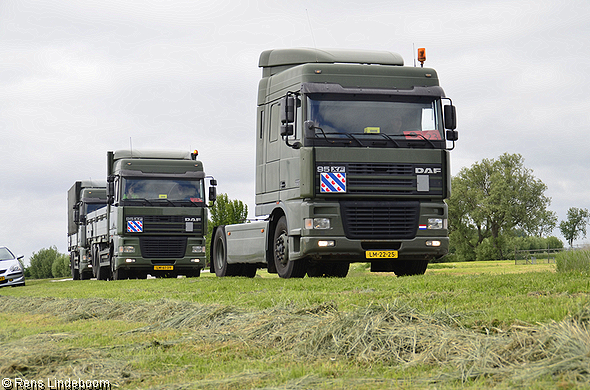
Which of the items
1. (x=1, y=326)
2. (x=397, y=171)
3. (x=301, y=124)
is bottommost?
(x=1, y=326)

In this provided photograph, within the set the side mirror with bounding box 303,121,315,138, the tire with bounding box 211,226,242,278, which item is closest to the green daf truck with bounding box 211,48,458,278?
the side mirror with bounding box 303,121,315,138

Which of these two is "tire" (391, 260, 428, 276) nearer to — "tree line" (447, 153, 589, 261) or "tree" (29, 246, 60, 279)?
"tree line" (447, 153, 589, 261)

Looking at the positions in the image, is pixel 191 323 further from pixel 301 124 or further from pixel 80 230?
pixel 80 230

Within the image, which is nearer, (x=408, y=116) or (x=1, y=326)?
(x=1, y=326)

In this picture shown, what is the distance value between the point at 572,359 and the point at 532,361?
304 mm

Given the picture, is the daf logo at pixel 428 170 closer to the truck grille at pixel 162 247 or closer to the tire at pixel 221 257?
the tire at pixel 221 257

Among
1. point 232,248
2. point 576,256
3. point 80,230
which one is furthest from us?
point 80,230

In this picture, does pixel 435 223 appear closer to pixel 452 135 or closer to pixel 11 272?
pixel 452 135

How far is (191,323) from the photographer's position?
739 centimetres

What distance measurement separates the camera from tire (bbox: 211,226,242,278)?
18844 millimetres

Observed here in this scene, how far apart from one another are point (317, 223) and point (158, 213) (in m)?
11.2

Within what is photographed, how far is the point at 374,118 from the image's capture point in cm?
1366

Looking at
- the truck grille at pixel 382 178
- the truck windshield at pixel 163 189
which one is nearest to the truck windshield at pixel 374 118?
the truck grille at pixel 382 178

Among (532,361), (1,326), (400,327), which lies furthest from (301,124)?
(532,361)
